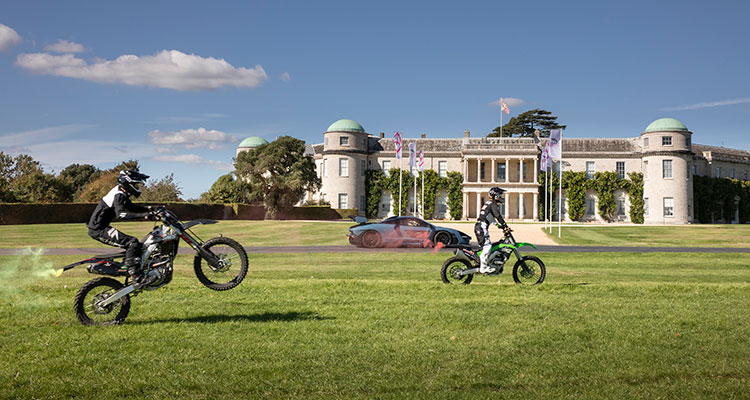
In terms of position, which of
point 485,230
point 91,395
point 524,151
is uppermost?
point 524,151

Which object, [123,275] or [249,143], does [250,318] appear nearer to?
[123,275]

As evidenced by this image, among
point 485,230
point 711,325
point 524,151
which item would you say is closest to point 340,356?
point 711,325

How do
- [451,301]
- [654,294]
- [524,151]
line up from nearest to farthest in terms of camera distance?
[451,301] < [654,294] < [524,151]

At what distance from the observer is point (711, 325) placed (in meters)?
8.30

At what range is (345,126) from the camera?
6712 cm

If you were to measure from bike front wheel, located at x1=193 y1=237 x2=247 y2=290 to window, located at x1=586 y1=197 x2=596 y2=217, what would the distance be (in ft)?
204

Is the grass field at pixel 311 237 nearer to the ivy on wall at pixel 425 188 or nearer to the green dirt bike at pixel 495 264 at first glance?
the green dirt bike at pixel 495 264

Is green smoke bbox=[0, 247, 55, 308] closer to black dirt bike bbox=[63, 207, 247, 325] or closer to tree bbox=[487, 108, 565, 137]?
black dirt bike bbox=[63, 207, 247, 325]

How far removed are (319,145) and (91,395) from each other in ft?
234

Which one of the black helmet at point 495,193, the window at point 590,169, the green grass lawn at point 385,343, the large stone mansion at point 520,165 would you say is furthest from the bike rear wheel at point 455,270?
the window at point 590,169

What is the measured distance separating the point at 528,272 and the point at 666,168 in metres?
58.6

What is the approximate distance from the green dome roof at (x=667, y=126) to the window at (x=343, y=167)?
32907mm

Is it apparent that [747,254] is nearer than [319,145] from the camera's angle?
Yes

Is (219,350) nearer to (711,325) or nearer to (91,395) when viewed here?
(91,395)
